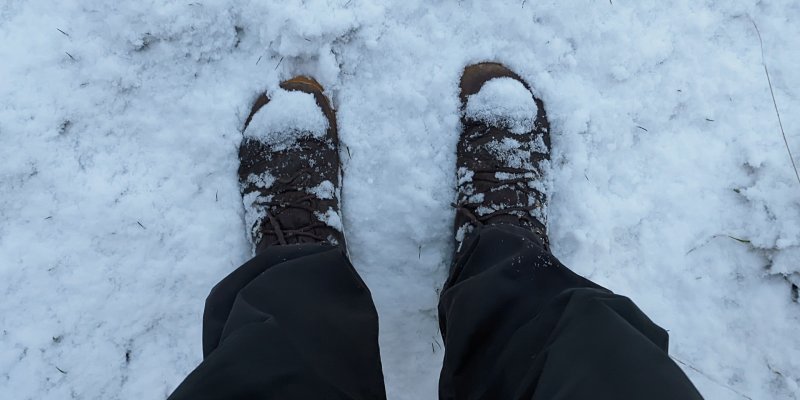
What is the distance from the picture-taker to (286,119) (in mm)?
1663

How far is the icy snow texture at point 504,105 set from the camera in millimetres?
1666

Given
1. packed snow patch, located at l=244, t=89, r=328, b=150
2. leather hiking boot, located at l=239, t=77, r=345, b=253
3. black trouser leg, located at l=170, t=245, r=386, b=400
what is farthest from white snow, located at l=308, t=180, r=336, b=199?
black trouser leg, located at l=170, t=245, r=386, b=400

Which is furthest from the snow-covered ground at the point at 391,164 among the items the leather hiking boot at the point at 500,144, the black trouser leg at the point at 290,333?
the black trouser leg at the point at 290,333

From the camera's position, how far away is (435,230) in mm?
1685

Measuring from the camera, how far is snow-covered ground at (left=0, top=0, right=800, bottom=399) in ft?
5.33

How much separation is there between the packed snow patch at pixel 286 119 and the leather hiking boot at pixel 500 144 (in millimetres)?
457

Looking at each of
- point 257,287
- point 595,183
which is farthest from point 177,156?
point 595,183

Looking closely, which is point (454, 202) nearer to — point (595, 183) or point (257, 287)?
point (595, 183)

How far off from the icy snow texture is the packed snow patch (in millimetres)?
476

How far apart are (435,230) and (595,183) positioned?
53cm

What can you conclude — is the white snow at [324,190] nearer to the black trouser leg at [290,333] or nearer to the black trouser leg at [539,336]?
the black trouser leg at [290,333]

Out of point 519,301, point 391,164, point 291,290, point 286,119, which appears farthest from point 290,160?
point 519,301

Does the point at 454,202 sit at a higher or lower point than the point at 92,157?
lower

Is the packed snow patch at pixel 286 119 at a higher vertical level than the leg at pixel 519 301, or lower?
higher
